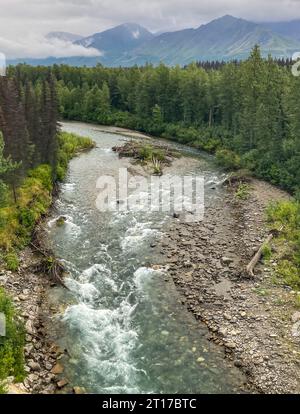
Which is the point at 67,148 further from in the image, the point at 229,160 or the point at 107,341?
the point at 107,341

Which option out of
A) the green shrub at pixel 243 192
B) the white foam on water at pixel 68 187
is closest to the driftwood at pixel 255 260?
the green shrub at pixel 243 192

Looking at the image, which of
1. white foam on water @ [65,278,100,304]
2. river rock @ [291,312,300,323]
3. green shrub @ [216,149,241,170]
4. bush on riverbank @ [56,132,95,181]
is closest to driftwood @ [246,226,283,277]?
river rock @ [291,312,300,323]

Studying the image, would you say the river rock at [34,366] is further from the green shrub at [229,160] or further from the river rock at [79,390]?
the green shrub at [229,160]

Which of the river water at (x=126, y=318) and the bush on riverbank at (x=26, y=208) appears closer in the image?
the river water at (x=126, y=318)

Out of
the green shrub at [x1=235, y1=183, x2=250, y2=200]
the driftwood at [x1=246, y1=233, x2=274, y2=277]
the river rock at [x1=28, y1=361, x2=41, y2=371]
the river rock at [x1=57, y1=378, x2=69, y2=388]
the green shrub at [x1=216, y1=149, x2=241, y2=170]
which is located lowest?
the river rock at [x1=57, y1=378, x2=69, y2=388]

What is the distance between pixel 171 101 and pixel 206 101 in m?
14.2

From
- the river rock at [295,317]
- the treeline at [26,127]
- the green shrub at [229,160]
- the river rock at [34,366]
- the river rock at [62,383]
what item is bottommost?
the river rock at [62,383]

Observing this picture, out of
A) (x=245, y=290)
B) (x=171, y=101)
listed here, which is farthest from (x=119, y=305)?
(x=171, y=101)

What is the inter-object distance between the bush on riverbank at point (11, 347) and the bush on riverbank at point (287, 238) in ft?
65.0

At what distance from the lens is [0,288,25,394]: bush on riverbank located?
21.1 m

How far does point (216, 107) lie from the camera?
287 ft

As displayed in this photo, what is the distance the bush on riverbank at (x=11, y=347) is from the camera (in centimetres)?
2112

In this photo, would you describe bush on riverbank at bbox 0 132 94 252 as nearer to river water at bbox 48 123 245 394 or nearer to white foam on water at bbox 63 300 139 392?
river water at bbox 48 123 245 394

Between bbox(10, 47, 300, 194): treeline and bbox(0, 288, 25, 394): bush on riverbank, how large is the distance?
38368 millimetres
